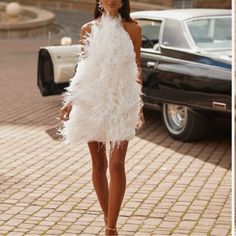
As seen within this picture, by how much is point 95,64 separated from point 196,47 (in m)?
4.51

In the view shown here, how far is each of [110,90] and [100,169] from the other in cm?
57

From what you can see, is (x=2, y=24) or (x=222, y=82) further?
(x=2, y=24)

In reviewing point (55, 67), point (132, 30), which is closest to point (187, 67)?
point (55, 67)

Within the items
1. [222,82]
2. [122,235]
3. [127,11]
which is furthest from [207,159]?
[127,11]

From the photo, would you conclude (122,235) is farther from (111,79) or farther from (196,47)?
(196,47)

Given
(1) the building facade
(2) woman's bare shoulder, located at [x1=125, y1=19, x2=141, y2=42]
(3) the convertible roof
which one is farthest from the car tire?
(1) the building facade

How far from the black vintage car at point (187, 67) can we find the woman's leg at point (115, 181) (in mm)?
3476

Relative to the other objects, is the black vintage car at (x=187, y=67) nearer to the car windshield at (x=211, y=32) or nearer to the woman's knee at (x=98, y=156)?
the car windshield at (x=211, y=32)

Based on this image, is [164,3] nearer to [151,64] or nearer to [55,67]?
[55,67]

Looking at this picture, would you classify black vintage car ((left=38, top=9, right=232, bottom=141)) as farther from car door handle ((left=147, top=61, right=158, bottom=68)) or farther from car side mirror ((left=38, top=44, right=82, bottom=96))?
car side mirror ((left=38, top=44, right=82, bottom=96))

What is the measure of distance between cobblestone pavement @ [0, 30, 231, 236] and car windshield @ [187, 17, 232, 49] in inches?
44.3

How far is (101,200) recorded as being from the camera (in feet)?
17.8

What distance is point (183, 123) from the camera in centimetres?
948

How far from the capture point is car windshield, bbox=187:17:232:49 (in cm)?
968
